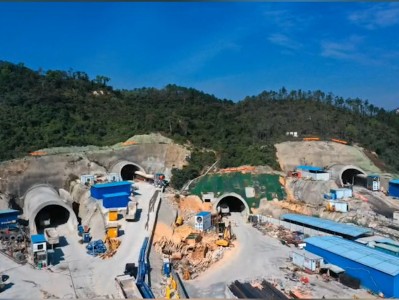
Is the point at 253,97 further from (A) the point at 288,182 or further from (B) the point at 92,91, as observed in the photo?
(A) the point at 288,182

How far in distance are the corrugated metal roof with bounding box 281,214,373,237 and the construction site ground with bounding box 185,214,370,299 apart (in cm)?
246

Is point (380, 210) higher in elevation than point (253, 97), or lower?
lower

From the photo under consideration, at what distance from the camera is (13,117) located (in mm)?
35312

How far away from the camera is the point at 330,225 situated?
21.8 m

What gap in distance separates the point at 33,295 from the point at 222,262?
8230 mm

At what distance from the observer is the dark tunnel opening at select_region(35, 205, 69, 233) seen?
74.3 feet

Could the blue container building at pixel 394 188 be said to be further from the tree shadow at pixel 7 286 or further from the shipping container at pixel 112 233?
the tree shadow at pixel 7 286

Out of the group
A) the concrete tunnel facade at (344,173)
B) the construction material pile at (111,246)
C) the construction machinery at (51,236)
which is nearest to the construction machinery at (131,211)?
the construction material pile at (111,246)

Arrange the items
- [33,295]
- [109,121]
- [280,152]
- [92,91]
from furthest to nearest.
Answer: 1. [92,91]
2. [109,121]
3. [280,152]
4. [33,295]

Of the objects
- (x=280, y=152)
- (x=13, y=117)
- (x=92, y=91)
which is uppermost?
(x=92, y=91)

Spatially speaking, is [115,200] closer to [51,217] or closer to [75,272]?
[51,217]

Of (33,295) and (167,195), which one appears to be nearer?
(33,295)

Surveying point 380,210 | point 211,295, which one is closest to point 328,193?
point 380,210

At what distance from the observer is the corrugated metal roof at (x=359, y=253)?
15.5 metres
